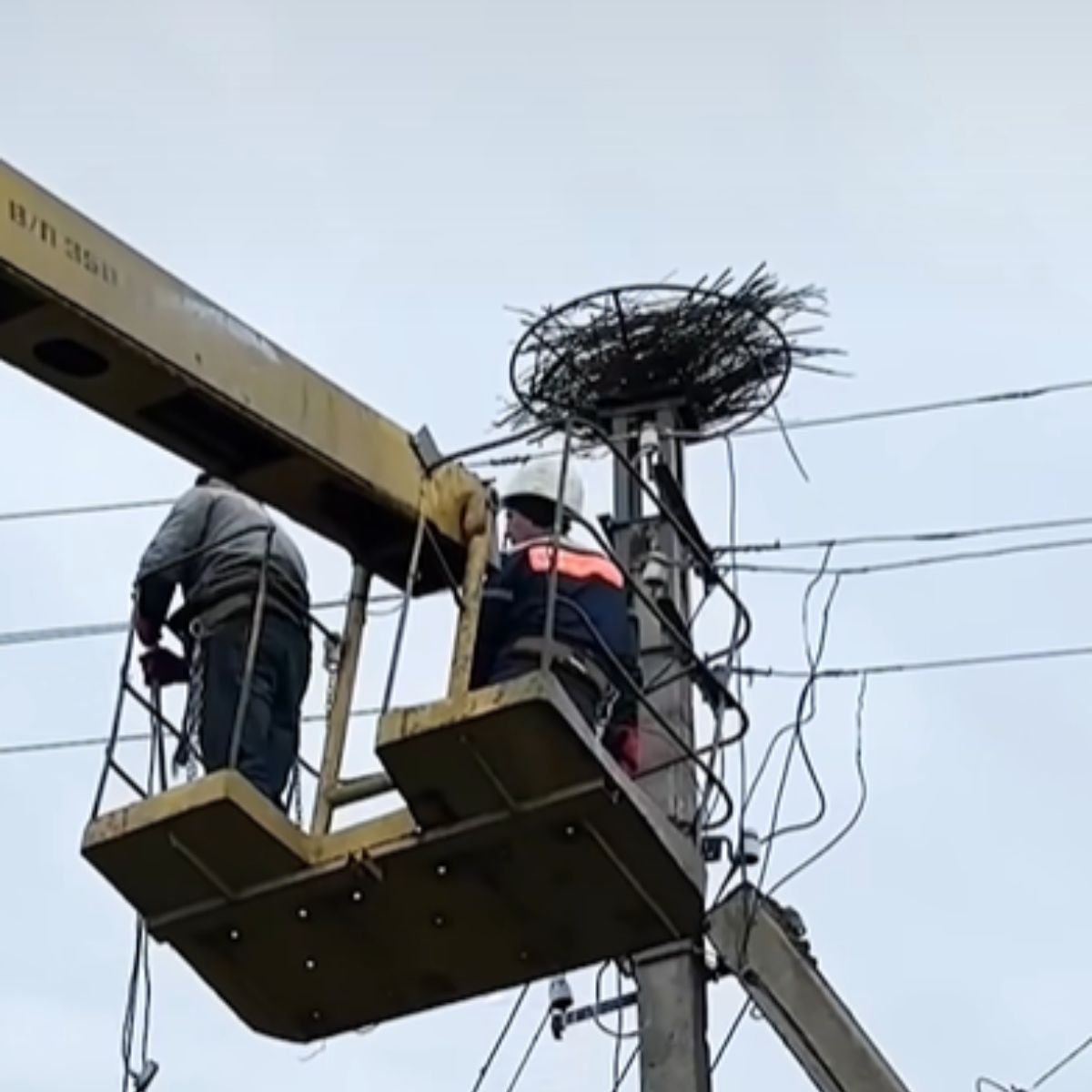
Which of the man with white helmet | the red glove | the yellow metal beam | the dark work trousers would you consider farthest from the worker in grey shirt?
the red glove

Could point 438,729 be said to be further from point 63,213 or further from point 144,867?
point 63,213

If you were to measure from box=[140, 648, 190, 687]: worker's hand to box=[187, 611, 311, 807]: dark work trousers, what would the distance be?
9 cm

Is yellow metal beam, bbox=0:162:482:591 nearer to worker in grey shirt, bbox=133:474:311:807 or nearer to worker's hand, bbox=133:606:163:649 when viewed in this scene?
worker in grey shirt, bbox=133:474:311:807

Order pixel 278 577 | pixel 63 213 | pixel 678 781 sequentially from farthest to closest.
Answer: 1. pixel 678 781
2. pixel 278 577
3. pixel 63 213

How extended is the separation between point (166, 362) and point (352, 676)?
122 centimetres

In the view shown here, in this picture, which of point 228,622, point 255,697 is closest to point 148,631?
point 228,622

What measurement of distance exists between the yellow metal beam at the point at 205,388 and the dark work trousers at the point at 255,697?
13.2 inches

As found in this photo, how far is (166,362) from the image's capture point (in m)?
7.73

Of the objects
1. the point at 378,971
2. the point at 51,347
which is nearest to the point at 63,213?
the point at 51,347

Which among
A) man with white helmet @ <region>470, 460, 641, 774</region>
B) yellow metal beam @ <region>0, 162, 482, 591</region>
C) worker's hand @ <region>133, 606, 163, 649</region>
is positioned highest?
worker's hand @ <region>133, 606, 163, 649</region>

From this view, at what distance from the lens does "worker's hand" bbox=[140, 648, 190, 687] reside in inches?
340

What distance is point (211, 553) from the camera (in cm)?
863

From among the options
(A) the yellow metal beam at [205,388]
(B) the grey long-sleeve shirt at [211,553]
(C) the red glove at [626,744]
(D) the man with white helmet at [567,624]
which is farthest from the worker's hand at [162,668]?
(C) the red glove at [626,744]

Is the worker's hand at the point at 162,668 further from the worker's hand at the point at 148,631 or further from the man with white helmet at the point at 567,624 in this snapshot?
the man with white helmet at the point at 567,624
